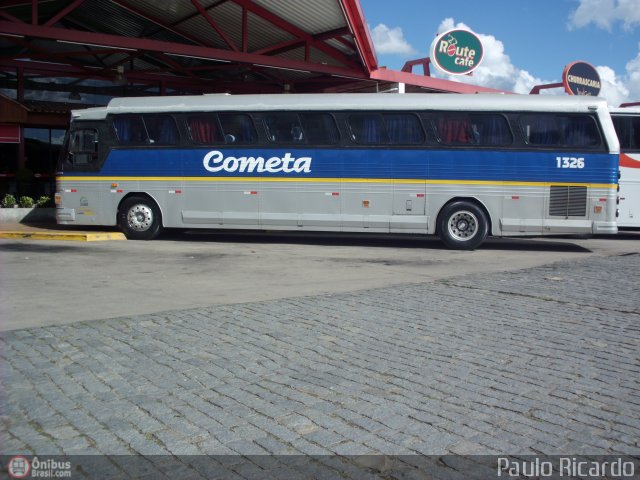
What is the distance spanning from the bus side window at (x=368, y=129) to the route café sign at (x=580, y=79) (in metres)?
19.3

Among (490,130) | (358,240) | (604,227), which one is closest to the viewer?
(604,227)

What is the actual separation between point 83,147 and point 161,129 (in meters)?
2.15

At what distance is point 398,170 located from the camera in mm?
14523

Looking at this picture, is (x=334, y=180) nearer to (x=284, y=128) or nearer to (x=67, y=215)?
(x=284, y=128)

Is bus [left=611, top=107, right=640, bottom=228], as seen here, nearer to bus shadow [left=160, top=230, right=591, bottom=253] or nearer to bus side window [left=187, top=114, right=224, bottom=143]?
bus shadow [left=160, top=230, right=591, bottom=253]

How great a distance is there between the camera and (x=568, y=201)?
14.0 meters

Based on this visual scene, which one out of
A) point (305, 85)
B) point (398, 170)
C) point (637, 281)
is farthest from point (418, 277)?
point (305, 85)

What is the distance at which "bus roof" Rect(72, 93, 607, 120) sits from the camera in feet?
46.1

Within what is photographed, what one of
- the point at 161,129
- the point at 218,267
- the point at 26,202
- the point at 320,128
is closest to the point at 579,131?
the point at 320,128

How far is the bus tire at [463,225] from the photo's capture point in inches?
564

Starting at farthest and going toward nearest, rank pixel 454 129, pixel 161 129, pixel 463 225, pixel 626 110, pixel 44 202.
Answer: pixel 44 202 < pixel 626 110 < pixel 161 129 < pixel 463 225 < pixel 454 129

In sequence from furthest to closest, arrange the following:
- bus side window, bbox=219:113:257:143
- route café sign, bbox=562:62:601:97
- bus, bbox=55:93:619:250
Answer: route café sign, bbox=562:62:601:97 < bus side window, bbox=219:113:257:143 < bus, bbox=55:93:619:250

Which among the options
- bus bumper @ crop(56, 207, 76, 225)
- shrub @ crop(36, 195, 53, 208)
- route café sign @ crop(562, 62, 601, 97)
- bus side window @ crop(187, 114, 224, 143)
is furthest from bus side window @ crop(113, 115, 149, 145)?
route café sign @ crop(562, 62, 601, 97)

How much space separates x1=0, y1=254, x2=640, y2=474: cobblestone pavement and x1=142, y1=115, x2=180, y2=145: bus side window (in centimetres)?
904
